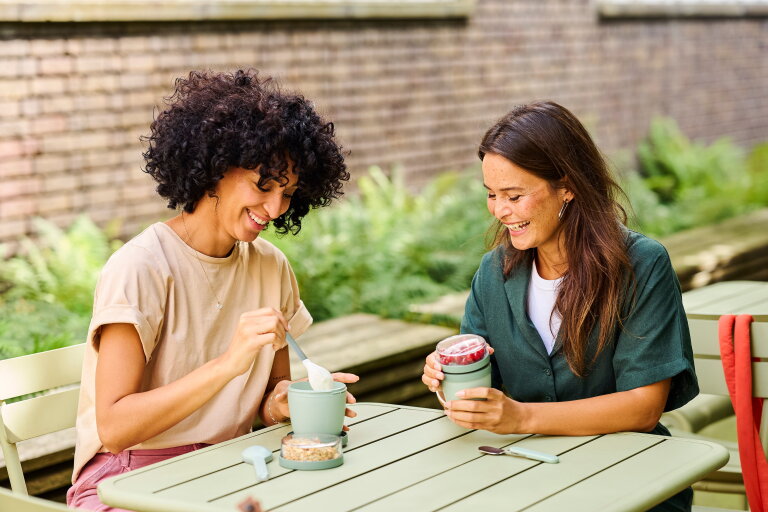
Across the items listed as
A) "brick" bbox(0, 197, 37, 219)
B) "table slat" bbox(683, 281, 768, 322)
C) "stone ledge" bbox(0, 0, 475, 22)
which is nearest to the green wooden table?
"table slat" bbox(683, 281, 768, 322)

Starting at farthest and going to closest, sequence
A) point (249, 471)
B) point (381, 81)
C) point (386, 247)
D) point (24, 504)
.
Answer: point (381, 81) < point (386, 247) < point (249, 471) < point (24, 504)

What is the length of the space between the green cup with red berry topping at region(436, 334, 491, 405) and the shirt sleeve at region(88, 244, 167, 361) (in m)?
0.67

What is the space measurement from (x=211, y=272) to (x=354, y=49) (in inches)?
185

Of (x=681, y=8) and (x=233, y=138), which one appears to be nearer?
(x=233, y=138)

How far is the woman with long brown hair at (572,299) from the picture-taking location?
7.54ft

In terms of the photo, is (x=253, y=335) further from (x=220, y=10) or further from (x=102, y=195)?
(x=220, y=10)

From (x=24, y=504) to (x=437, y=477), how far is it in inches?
34.2

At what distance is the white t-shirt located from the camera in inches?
98.8

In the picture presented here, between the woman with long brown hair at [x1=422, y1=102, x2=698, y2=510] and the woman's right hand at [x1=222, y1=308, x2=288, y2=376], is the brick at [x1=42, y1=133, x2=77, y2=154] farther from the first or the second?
the woman's right hand at [x1=222, y1=308, x2=288, y2=376]

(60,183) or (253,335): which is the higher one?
(60,183)

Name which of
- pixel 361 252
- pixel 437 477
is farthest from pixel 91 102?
pixel 437 477

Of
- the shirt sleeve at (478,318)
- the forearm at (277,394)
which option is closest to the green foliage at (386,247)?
the shirt sleeve at (478,318)

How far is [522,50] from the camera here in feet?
27.0

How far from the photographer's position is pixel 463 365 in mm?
2188
